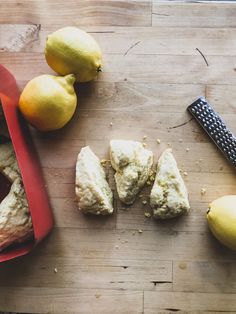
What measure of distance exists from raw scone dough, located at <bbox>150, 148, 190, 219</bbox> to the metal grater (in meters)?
0.12

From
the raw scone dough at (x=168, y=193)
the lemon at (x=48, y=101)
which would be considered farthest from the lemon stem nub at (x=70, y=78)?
the raw scone dough at (x=168, y=193)

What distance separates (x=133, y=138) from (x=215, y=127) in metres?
0.21

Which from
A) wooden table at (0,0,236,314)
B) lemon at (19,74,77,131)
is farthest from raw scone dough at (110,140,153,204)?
lemon at (19,74,77,131)

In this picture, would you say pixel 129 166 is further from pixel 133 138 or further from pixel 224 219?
pixel 224 219

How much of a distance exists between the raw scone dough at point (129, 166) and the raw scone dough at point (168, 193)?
39 millimetres

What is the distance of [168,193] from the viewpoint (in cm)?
117

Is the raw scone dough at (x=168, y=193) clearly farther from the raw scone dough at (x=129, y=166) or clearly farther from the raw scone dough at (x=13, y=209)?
the raw scone dough at (x=13, y=209)

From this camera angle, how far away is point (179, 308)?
1.19 meters

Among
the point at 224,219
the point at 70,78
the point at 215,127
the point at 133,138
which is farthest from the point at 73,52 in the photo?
the point at 224,219

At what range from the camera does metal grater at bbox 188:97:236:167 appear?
46.9 inches

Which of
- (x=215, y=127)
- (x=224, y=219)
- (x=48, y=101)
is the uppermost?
(x=48, y=101)

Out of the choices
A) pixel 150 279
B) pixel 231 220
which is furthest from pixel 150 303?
pixel 231 220

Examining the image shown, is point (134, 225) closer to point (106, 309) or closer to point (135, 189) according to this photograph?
point (135, 189)

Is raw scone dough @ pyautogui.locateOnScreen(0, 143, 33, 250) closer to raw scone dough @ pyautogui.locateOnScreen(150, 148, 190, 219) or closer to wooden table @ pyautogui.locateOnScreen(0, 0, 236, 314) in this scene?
wooden table @ pyautogui.locateOnScreen(0, 0, 236, 314)
